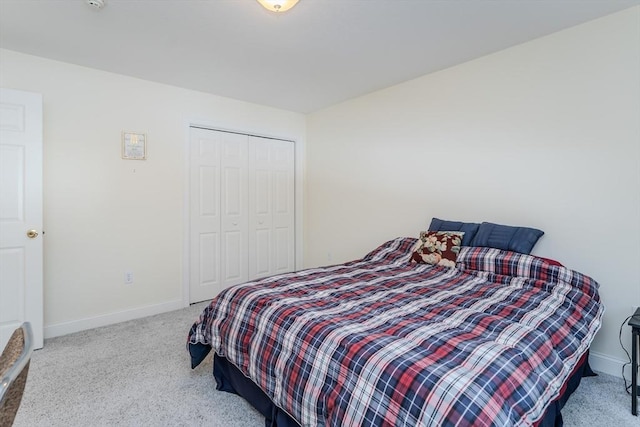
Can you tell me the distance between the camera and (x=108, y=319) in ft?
10.1

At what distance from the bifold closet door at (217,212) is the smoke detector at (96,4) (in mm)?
1615

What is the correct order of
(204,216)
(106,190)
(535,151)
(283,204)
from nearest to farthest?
(535,151) → (106,190) → (204,216) → (283,204)

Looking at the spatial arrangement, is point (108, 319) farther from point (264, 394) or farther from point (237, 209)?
point (264, 394)

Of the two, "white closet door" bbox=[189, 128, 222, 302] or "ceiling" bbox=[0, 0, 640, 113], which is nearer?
"ceiling" bbox=[0, 0, 640, 113]

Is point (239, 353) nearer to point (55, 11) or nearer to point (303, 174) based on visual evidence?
point (55, 11)

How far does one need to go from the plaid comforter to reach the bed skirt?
5.0 inches

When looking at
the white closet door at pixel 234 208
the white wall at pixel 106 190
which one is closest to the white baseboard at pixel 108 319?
the white wall at pixel 106 190

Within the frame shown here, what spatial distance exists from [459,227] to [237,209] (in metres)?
2.46

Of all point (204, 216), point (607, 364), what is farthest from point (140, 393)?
point (607, 364)

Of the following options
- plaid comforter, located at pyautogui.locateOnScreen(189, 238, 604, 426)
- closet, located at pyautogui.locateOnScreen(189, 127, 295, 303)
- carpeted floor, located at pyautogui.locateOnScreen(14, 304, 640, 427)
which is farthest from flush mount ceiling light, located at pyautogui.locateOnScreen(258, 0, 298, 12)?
carpeted floor, located at pyautogui.locateOnScreen(14, 304, 640, 427)

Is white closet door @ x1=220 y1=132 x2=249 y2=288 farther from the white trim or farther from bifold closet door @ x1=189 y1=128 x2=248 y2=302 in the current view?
the white trim

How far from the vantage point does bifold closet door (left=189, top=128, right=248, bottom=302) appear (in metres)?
3.67

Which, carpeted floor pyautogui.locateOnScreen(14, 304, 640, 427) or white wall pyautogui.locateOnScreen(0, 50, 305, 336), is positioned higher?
white wall pyautogui.locateOnScreen(0, 50, 305, 336)

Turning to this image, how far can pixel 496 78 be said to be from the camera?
107 inches
